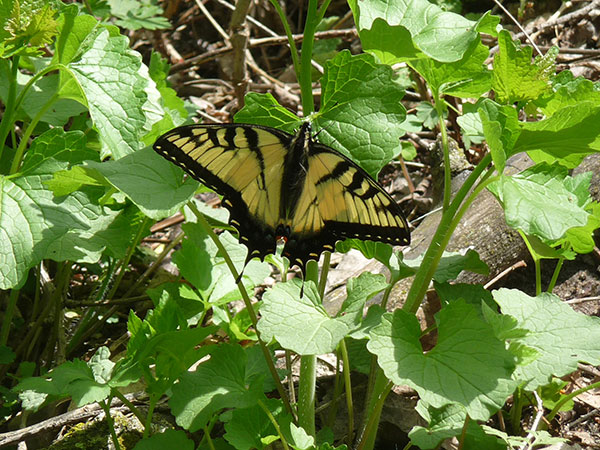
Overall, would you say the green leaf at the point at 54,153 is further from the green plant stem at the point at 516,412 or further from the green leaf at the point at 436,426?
the green plant stem at the point at 516,412

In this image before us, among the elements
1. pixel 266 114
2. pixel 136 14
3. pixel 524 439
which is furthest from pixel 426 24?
pixel 136 14

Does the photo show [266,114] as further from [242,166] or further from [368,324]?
[368,324]

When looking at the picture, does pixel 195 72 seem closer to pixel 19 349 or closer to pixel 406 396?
pixel 19 349

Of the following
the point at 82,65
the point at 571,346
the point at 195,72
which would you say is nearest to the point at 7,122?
the point at 82,65

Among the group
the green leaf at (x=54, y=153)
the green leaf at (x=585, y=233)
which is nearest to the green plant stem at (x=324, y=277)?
the green leaf at (x=585, y=233)

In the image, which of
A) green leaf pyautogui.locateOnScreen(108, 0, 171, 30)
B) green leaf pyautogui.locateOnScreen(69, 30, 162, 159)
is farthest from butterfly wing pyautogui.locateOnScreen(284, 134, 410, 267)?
green leaf pyautogui.locateOnScreen(108, 0, 171, 30)
